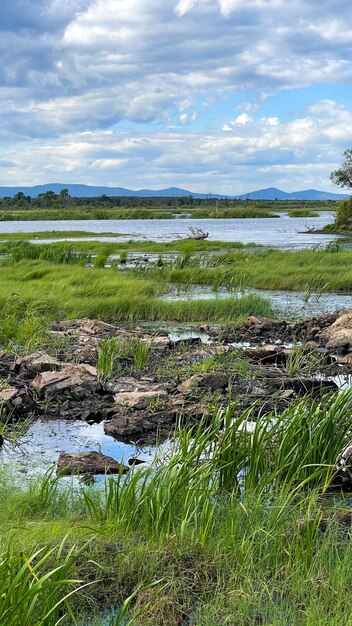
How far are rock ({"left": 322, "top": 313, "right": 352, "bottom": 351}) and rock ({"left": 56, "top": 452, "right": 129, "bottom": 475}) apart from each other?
607 cm

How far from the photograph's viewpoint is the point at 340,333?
41.2ft

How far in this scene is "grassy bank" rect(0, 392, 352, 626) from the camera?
402cm

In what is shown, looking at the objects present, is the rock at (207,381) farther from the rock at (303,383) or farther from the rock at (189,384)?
the rock at (303,383)

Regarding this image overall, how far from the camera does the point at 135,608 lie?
4168 millimetres

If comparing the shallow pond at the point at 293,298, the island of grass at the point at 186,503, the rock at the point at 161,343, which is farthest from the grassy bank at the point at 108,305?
the island of grass at the point at 186,503

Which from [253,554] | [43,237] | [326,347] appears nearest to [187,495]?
[253,554]

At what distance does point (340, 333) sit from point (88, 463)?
6662 mm

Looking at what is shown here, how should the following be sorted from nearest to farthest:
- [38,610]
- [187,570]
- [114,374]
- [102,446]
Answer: [38,610] → [187,570] → [102,446] → [114,374]

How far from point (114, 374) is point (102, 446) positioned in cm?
250

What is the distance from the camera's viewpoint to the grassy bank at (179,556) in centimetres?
402

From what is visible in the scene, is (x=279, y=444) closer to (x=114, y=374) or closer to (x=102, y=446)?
(x=102, y=446)

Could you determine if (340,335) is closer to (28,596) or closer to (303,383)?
(303,383)

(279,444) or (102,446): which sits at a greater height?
(279,444)

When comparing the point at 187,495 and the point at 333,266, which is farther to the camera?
the point at 333,266
